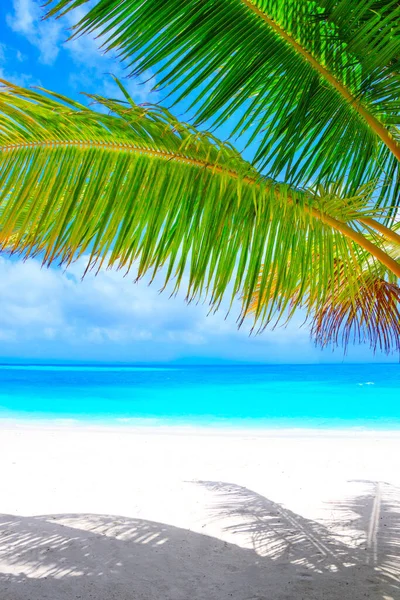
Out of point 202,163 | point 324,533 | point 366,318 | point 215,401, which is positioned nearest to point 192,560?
point 324,533

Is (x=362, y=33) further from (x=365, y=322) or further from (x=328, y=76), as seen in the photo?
(x=365, y=322)

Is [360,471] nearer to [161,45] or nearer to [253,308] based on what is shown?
[253,308]

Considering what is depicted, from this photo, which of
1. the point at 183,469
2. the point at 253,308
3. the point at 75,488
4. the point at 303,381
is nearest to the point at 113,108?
the point at 253,308

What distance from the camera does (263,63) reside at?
1507mm

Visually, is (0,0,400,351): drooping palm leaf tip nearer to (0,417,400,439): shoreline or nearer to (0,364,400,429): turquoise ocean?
(0,417,400,439): shoreline

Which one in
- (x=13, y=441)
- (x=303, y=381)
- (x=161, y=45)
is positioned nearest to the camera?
(x=161, y=45)

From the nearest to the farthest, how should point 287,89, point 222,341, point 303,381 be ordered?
1. point 287,89
2. point 303,381
3. point 222,341

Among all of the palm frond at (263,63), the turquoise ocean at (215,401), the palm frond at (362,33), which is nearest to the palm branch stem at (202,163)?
the palm frond at (263,63)

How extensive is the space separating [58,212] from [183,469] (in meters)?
3.51

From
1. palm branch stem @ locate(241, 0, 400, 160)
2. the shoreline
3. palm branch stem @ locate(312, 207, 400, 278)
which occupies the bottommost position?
the shoreline

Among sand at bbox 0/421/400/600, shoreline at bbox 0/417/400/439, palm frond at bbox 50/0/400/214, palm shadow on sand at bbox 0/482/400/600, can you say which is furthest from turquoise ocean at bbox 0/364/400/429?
palm frond at bbox 50/0/400/214

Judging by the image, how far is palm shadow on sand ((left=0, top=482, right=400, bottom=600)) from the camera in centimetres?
213

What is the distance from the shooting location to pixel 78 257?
65.4 inches

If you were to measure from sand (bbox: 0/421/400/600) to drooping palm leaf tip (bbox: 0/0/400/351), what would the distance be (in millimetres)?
1316
